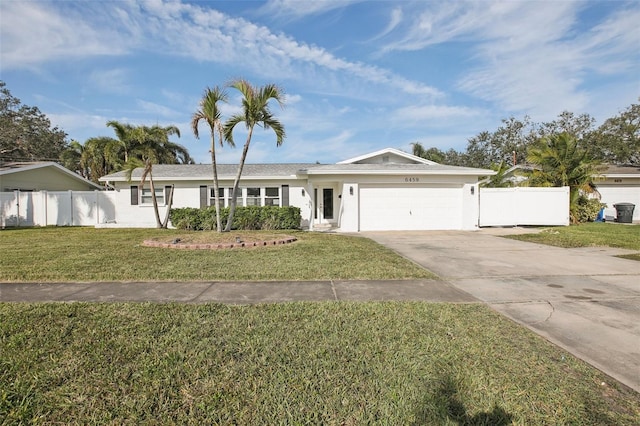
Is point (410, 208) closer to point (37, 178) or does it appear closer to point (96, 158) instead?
point (37, 178)

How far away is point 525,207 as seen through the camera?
16250 mm

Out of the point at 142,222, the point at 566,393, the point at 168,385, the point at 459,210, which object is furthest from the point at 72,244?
the point at 459,210

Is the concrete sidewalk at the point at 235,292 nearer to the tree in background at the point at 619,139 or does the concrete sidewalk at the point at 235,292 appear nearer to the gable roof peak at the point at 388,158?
the gable roof peak at the point at 388,158

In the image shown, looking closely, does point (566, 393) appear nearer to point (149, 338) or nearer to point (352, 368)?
point (352, 368)

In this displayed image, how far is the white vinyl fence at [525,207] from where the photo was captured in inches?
636

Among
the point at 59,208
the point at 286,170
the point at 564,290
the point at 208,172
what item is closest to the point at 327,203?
the point at 286,170

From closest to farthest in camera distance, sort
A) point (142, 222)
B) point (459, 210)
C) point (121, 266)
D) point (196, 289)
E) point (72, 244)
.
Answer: point (196, 289)
point (121, 266)
point (72, 244)
point (459, 210)
point (142, 222)

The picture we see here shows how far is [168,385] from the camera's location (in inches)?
100

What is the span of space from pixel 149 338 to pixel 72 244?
8.80 m

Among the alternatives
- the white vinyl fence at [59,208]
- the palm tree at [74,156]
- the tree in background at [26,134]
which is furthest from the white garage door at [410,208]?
the tree in background at [26,134]

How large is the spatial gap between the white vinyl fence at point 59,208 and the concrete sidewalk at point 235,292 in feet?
45.9

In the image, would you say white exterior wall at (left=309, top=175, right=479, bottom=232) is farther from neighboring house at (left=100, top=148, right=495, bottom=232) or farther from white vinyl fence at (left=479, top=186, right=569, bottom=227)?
white vinyl fence at (left=479, top=186, right=569, bottom=227)

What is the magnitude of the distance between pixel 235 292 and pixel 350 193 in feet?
34.3

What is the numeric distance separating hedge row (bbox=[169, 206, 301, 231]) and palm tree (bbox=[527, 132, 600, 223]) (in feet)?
42.4
